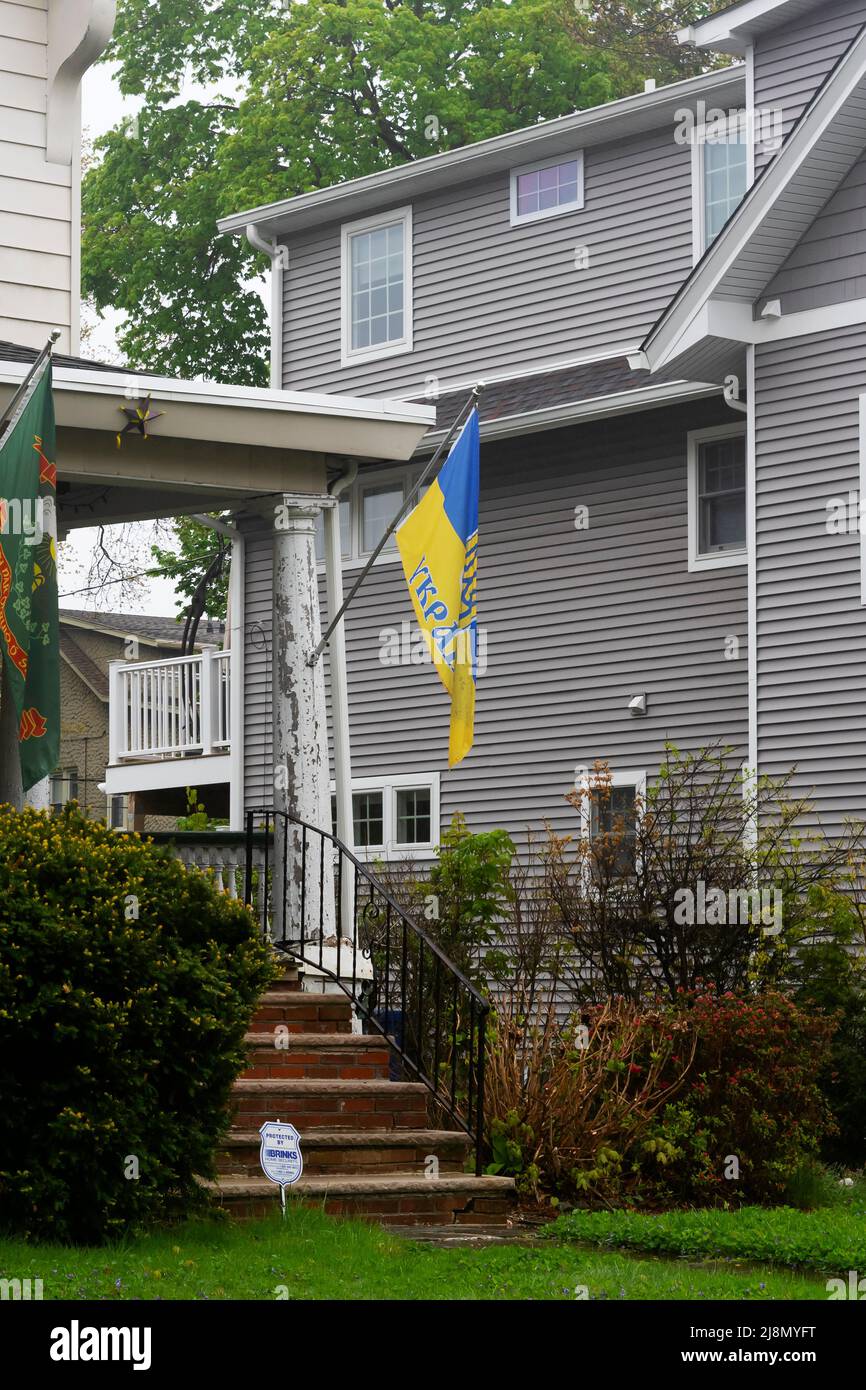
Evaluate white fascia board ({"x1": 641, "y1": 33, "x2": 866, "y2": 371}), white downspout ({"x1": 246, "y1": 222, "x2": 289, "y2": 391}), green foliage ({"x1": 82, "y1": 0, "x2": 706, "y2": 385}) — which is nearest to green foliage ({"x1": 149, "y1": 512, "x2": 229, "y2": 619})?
green foliage ({"x1": 82, "y1": 0, "x2": 706, "y2": 385})

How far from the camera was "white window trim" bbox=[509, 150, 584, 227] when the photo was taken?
19.3 metres

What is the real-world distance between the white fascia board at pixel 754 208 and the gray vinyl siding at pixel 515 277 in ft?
9.71

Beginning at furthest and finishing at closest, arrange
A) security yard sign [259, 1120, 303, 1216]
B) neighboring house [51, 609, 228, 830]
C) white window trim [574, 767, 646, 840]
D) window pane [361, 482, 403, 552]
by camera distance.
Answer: neighboring house [51, 609, 228, 830], window pane [361, 482, 403, 552], white window trim [574, 767, 646, 840], security yard sign [259, 1120, 303, 1216]

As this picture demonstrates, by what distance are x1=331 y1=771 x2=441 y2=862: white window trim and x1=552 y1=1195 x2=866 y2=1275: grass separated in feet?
28.8

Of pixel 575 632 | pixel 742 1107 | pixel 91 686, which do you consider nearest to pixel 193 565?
pixel 91 686

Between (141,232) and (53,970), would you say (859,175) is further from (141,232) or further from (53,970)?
(141,232)

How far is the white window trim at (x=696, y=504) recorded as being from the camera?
16625 millimetres

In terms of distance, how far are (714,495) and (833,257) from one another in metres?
2.49

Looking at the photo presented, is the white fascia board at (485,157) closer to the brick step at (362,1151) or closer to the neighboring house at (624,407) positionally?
the neighboring house at (624,407)

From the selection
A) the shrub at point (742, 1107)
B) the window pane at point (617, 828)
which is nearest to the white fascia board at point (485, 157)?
the window pane at point (617, 828)

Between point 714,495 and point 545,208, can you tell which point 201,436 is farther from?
point 545,208

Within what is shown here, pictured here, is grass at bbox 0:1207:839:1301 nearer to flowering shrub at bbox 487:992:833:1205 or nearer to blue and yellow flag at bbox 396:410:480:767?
flowering shrub at bbox 487:992:833:1205

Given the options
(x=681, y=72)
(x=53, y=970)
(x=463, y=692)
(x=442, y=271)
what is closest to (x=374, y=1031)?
(x=463, y=692)
